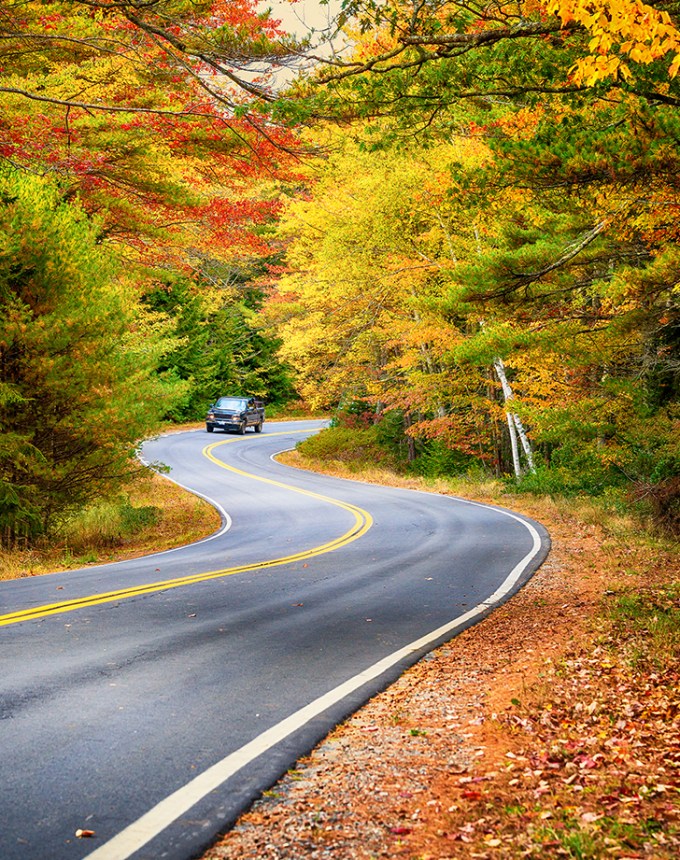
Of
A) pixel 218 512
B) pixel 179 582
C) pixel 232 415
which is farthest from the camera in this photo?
pixel 232 415

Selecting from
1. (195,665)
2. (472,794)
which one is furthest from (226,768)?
(195,665)

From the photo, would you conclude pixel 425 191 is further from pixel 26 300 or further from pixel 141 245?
pixel 26 300

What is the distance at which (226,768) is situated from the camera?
A: 4559 mm

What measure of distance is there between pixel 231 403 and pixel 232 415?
142 centimetres

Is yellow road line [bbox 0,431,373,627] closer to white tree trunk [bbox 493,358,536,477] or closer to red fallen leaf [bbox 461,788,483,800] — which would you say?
red fallen leaf [bbox 461,788,483,800]

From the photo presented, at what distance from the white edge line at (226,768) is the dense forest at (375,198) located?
487 cm

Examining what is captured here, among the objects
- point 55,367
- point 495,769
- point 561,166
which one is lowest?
point 495,769

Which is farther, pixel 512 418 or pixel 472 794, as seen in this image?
pixel 512 418

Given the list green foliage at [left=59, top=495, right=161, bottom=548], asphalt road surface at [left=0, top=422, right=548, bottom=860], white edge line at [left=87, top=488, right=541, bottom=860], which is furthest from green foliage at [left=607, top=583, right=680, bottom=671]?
green foliage at [left=59, top=495, right=161, bottom=548]

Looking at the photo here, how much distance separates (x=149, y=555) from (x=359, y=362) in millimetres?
20968

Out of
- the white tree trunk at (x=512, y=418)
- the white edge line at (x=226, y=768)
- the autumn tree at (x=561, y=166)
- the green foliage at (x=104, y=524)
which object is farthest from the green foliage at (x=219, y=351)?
the white edge line at (x=226, y=768)

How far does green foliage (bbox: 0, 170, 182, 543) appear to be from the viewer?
14141 mm

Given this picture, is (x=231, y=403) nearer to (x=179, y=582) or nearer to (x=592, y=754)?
(x=179, y=582)

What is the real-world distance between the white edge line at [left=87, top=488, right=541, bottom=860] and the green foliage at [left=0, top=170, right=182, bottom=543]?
30.8 ft
